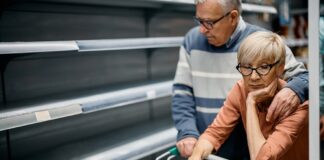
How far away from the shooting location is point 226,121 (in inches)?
42.4

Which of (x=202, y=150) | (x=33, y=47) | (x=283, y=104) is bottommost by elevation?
(x=202, y=150)

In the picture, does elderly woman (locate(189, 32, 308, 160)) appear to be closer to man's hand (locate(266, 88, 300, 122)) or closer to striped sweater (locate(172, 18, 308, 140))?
man's hand (locate(266, 88, 300, 122))

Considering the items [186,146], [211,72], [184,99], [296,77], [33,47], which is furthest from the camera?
[33,47]

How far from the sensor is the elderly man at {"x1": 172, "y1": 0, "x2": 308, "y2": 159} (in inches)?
46.0

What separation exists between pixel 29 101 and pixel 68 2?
29.8 inches

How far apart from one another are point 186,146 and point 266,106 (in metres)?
0.35

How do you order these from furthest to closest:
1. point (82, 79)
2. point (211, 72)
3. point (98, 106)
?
point (82, 79)
point (98, 106)
point (211, 72)

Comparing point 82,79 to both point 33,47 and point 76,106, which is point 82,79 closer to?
point 76,106

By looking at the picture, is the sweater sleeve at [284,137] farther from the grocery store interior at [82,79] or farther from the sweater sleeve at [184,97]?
the grocery store interior at [82,79]

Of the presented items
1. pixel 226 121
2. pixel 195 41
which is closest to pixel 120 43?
pixel 195 41

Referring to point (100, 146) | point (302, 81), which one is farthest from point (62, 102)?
point (302, 81)

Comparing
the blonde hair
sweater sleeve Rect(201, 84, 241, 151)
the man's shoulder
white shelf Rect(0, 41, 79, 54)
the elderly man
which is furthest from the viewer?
white shelf Rect(0, 41, 79, 54)

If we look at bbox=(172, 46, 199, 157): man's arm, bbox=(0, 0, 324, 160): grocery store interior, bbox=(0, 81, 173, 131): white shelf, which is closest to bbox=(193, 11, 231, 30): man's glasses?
bbox=(172, 46, 199, 157): man's arm

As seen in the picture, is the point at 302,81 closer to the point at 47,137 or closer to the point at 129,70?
the point at 47,137
